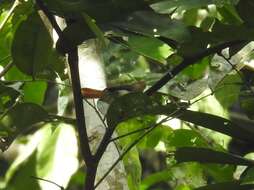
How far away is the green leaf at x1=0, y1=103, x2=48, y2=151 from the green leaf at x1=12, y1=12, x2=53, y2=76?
0.22 ft

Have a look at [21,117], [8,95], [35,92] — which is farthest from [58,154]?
[21,117]

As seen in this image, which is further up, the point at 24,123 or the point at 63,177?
the point at 24,123

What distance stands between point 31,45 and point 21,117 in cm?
8

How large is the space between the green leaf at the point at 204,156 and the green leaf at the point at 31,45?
0.19 metres

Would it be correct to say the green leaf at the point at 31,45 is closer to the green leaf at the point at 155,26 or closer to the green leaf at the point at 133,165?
the green leaf at the point at 155,26

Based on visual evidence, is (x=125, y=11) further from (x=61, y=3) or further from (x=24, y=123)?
(x=24, y=123)

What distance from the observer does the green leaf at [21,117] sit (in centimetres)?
65

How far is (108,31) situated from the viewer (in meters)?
0.58

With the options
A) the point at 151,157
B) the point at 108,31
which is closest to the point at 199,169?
the point at 108,31

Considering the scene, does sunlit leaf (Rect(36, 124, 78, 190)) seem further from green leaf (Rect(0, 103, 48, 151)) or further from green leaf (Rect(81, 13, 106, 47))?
green leaf (Rect(81, 13, 106, 47))

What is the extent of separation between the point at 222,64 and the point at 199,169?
270 millimetres

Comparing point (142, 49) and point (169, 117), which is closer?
point (169, 117)

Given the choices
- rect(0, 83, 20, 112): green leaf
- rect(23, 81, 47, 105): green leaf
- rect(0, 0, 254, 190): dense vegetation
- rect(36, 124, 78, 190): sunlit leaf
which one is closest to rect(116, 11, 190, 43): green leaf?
rect(0, 0, 254, 190): dense vegetation

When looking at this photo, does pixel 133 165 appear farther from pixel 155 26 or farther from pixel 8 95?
pixel 155 26
